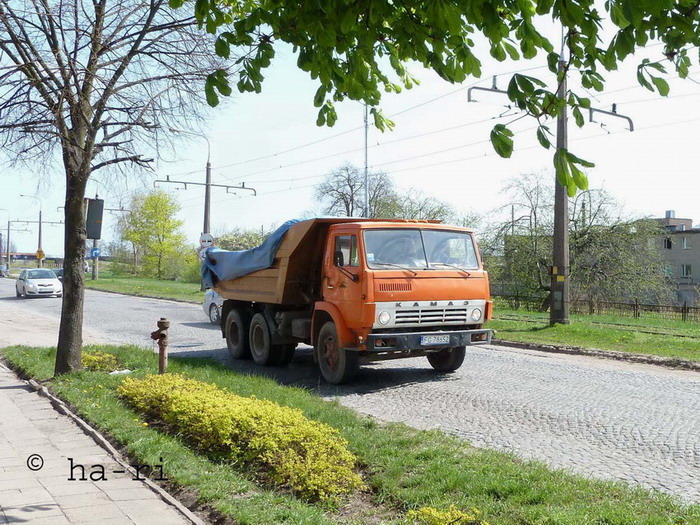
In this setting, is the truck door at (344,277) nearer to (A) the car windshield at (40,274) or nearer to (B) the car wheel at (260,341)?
(B) the car wheel at (260,341)

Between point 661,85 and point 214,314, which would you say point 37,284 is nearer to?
point 214,314

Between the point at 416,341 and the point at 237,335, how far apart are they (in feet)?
15.6

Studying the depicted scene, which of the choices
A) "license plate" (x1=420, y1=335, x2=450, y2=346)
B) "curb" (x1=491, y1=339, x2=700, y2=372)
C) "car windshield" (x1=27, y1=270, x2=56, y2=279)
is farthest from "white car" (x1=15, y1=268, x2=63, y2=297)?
"license plate" (x1=420, y1=335, x2=450, y2=346)

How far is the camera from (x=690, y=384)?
10609mm

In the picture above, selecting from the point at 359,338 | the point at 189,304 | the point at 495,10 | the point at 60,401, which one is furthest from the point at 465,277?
the point at 189,304

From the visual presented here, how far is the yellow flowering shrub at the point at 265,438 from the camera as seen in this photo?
5.24m

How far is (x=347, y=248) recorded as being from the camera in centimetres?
1067

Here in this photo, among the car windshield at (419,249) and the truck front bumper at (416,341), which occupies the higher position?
the car windshield at (419,249)

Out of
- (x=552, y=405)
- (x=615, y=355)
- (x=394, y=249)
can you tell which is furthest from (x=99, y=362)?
(x=615, y=355)

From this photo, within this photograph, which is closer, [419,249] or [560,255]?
[419,249]

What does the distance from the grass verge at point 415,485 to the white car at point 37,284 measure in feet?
101

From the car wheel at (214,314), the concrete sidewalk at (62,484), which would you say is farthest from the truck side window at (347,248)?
the car wheel at (214,314)

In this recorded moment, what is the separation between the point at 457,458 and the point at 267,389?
3743 millimetres

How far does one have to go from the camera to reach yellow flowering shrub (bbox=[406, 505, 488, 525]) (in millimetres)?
4238
